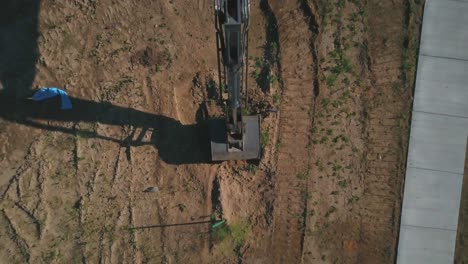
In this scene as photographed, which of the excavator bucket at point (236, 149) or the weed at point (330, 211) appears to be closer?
the excavator bucket at point (236, 149)

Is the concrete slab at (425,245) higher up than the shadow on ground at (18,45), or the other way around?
the shadow on ground at (18,45)

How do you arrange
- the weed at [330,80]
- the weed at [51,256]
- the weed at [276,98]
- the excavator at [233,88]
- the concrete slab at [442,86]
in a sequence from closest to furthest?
the excavator at [233,88] < the weed at [51,256] < the weed at [276,98] < the weed at [330,80] < the concrete slab at [442,86]

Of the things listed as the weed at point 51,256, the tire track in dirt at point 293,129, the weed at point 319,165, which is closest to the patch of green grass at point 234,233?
the tire track in dirt at point 293,129

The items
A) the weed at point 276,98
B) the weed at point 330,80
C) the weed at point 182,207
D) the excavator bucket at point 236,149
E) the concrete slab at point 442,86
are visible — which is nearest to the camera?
the excavator bucket at point 236,149

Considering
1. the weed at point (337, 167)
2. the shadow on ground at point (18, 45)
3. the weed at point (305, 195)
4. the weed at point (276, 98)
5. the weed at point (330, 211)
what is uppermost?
the shadow on ground at point (18, 45)

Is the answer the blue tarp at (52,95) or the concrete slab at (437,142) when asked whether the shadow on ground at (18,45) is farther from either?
the concrete slab at (437,142)

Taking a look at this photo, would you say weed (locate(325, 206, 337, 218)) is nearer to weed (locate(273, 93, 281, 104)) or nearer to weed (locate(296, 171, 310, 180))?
weed (locate(296, 171, 310, 180))

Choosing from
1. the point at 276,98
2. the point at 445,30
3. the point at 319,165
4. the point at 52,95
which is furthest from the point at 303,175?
the point at 52,95
